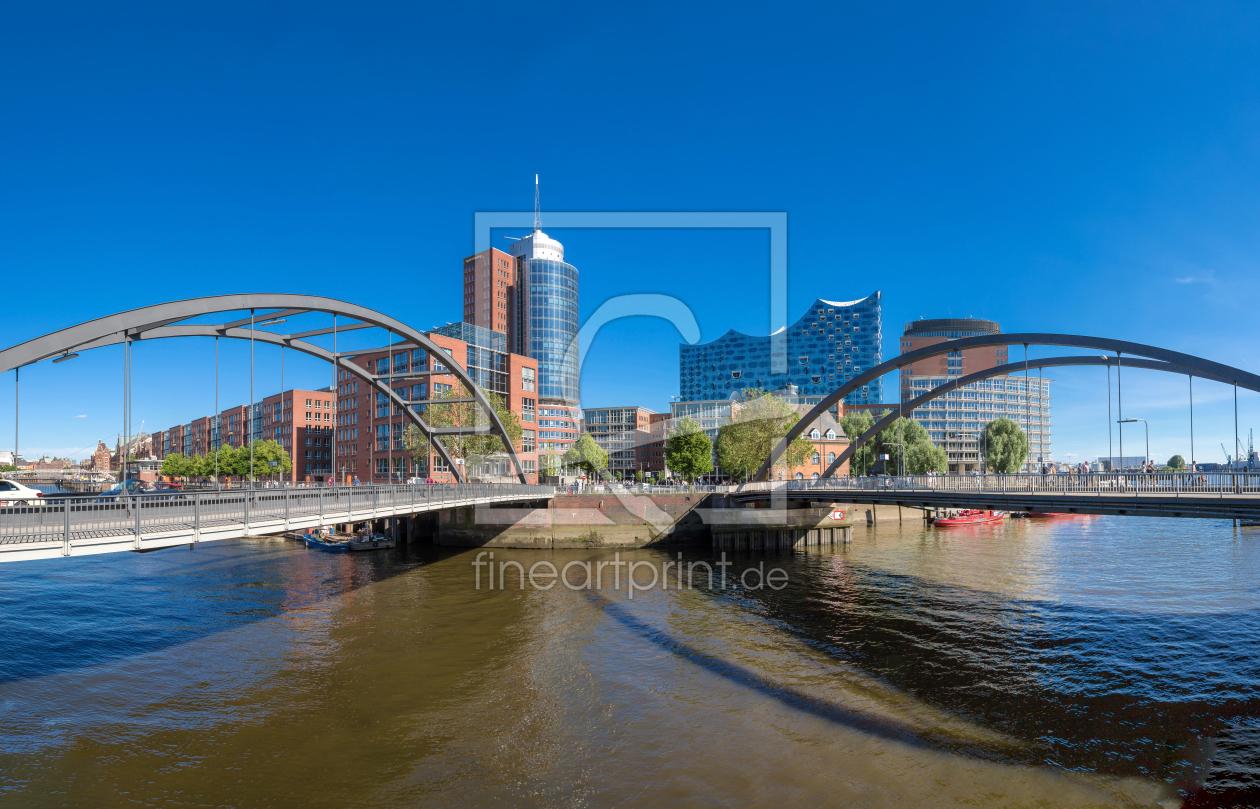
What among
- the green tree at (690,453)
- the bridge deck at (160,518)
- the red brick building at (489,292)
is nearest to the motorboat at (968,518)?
the green tree at (690,453)

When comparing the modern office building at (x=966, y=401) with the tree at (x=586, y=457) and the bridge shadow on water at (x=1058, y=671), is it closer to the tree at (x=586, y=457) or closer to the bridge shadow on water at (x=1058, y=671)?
the tree at (x=586, y=457)

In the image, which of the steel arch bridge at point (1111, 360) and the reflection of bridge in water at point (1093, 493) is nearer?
the reflection of bridge in water at point (1093, 493)

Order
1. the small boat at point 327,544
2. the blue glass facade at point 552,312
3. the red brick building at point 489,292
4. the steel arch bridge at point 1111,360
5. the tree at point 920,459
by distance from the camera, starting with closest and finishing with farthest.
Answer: the steel arch bridge at point 1111,360, the small boat at point 327,544, the tree at point 920,459, the blue glass facade at point 552,312, the red brick building at point 489,292

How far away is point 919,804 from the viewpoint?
10883 mm

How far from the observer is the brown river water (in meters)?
11.6

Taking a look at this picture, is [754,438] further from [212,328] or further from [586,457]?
[212,328]

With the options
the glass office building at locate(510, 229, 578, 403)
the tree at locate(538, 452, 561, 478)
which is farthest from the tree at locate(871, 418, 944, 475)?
the glass office building at locate(510, 229, 578, 403)

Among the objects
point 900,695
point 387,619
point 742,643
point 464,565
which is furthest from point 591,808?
point 464,565

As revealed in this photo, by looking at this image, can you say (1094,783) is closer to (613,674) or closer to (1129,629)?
(613,674)

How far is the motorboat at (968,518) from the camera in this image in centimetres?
5753

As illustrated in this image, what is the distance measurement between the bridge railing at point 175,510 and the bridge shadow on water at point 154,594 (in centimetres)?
476

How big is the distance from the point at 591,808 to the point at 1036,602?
22.6 metres

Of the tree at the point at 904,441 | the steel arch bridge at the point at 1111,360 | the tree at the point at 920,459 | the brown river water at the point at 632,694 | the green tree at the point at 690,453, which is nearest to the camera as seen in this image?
the brown river water at the point at 632,694

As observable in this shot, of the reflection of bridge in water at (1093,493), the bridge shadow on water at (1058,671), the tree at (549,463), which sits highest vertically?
the reflection of bridge in water at (1093,493)
